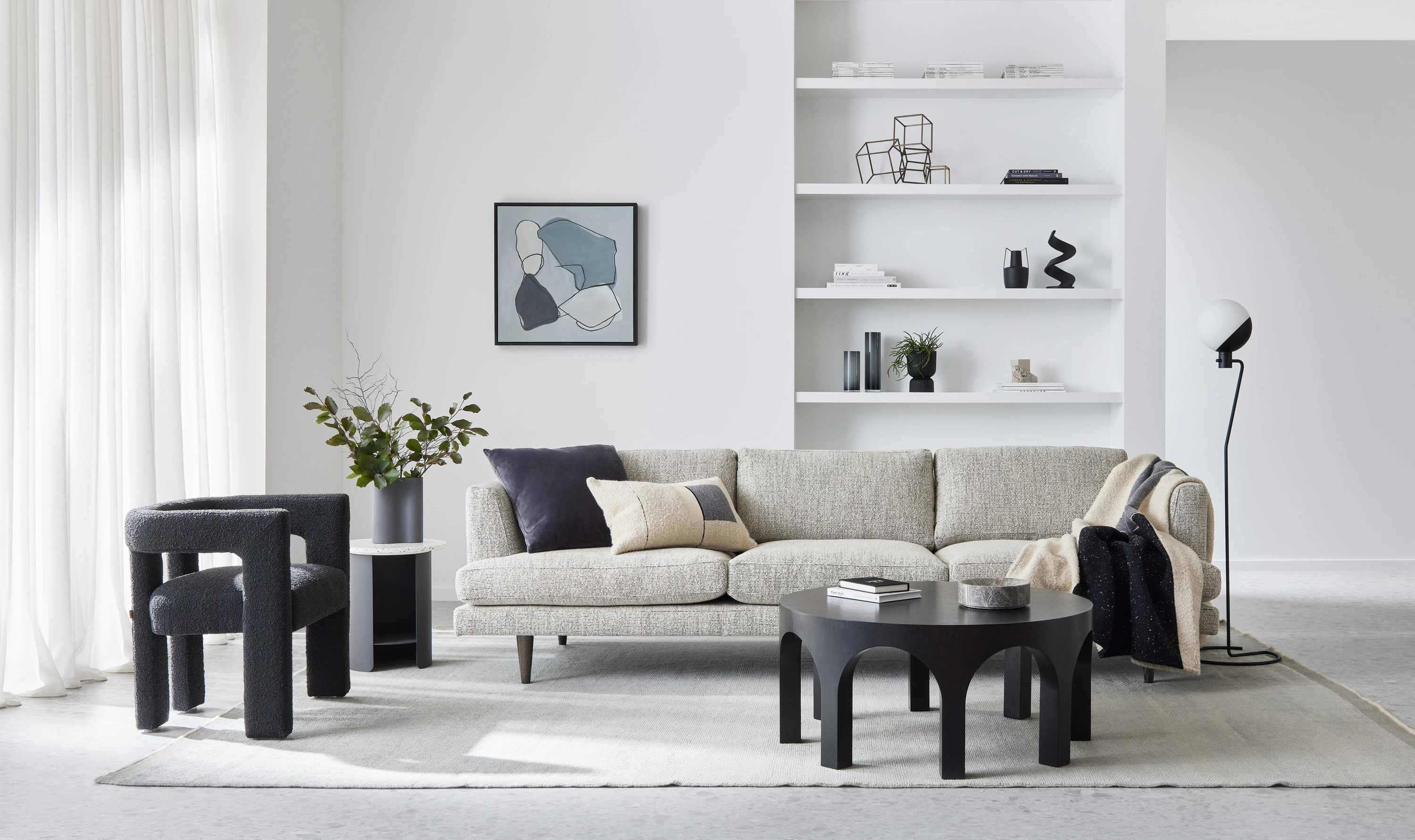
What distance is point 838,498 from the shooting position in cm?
418

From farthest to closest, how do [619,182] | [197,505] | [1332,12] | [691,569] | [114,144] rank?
1. [1332,12]
2. [619,182]
3. [114,144]
4. [691,569]
5. [197,505]

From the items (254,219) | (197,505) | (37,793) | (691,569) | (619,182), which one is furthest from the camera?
(619,182)

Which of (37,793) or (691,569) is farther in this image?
(691,569)

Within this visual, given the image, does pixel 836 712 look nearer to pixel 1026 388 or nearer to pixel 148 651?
pixel 148 651

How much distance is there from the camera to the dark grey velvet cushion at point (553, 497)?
3.84 m

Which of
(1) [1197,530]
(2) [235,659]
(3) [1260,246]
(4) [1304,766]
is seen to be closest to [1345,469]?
(3) [1260,246]

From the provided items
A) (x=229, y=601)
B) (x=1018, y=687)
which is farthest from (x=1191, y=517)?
(x=229, y=601)

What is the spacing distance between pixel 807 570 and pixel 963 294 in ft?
7.23

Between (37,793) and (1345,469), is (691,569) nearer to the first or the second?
(37,793)

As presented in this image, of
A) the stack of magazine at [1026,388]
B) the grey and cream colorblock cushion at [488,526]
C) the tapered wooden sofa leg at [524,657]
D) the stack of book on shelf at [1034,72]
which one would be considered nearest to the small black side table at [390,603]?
the grey and cream colorblock cushion at [488,526]

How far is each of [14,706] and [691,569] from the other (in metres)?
2.11

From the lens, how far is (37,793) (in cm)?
254

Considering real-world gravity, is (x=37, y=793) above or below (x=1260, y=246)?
below

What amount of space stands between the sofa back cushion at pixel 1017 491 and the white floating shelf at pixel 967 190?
159 centimetres
